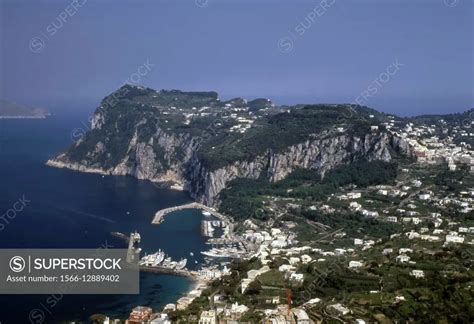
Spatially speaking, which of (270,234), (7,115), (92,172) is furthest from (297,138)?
(7,115)

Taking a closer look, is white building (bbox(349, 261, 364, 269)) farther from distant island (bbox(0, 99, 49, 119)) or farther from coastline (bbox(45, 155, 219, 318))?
distant island (bbox(0, 99, 49, 119))

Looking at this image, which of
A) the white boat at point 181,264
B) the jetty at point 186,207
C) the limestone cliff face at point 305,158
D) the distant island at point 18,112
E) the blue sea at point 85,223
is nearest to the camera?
the blue sea at point 85,223

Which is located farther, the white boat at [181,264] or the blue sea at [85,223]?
the white boat at [181,264]

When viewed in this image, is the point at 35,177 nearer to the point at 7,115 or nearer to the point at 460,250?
the point at 460,250

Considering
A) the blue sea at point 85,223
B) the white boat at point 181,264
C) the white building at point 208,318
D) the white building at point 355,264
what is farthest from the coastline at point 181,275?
the white building at point 355,264

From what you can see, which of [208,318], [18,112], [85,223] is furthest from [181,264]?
[18,112]

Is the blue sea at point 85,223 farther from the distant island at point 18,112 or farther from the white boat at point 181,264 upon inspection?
the distant island at point 18,112

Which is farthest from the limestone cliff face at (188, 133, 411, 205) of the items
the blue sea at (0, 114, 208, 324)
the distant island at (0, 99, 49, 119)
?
the distant island at (0, 99, 49, 119)
